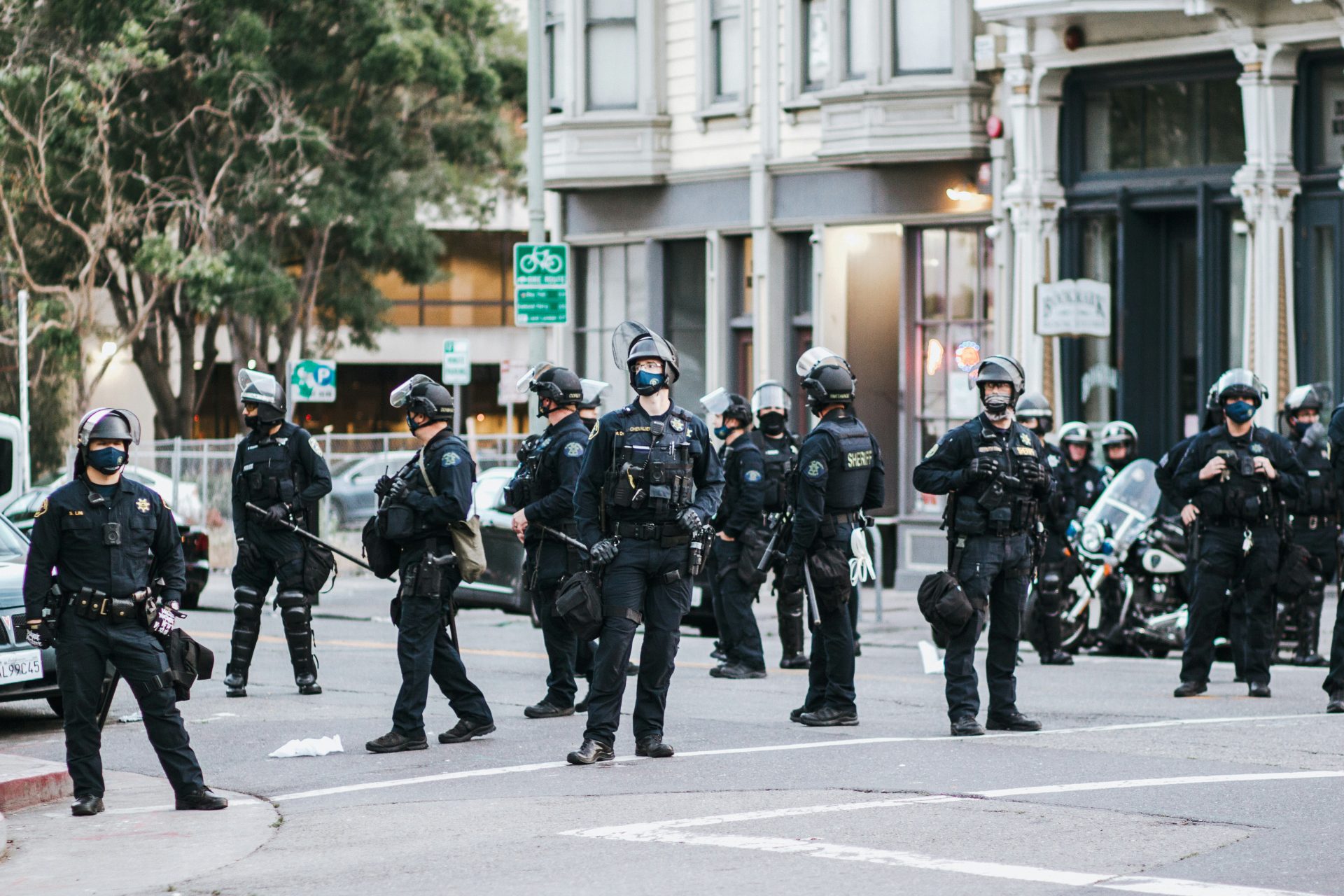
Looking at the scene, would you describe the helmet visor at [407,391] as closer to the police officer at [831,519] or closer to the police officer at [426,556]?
the police officer at [426,556]

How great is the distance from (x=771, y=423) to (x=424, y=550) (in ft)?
15.6

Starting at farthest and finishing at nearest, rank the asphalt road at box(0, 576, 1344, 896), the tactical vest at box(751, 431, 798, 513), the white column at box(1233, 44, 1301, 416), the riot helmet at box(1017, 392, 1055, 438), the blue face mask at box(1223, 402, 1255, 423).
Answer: the white column at box(1233, 44, 1301, 416) < the riot helmet at box(1017, 392, 1055, 438) < the tactical vest at box(751, 431, 798, 513) < the blue face mask at box(1223, 402, 1255, 423) < the asphalt road at box(0, 576, 1344, 896)

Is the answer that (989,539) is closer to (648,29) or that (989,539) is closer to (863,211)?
(863,211)

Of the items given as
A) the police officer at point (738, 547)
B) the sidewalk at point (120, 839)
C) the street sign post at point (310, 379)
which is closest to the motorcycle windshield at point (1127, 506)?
the police officer at point (738, 547)

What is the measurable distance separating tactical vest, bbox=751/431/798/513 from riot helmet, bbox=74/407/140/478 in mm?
6463

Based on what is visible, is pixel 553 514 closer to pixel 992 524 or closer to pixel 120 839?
pixel 992 524

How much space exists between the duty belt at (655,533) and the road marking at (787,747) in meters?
1.09

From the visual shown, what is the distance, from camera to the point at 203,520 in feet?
89.8

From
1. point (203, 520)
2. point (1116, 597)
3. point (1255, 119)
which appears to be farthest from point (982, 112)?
point (203, 520)

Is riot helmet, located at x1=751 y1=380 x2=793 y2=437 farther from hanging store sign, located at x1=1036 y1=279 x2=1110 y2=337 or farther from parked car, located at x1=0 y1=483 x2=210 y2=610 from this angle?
parked car, located at x1=0 y1=483 x2=210 y2=610

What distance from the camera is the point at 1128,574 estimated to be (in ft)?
53.5

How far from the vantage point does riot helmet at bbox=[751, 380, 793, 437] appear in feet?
52.0

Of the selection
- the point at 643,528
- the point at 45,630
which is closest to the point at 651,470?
the point at 643,528

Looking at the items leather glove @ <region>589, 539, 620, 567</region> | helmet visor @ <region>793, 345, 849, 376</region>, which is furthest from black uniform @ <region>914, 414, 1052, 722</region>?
leather glove @ <region>589, 539, 620, 567</region>
